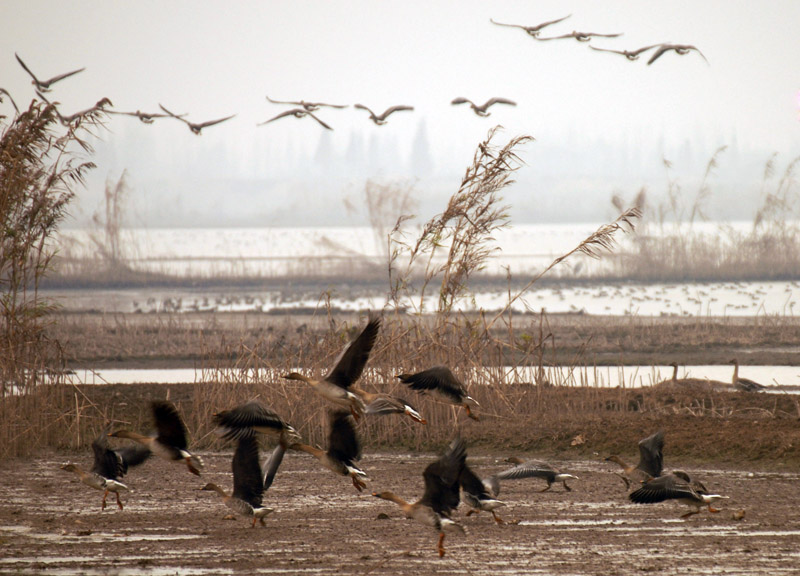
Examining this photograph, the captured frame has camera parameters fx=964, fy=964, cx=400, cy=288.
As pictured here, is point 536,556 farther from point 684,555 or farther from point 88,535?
point 88,535

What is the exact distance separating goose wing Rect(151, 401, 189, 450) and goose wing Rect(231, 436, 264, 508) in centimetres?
59

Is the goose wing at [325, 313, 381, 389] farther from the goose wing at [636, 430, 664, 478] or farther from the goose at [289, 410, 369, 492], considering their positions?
the goose wing at [636, 430, 664, 478]

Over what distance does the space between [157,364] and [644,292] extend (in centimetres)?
2084

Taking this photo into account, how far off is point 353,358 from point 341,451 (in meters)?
0.81

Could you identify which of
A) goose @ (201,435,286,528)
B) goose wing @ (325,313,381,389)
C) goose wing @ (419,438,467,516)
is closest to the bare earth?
goose @ (201,435,286,528)

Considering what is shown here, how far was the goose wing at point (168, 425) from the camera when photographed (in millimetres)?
8117

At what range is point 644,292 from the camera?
119ft

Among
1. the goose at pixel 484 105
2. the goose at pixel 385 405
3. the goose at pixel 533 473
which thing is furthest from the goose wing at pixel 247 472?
the goose at pixel 484 105

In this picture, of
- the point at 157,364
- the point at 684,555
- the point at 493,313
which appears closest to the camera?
the point at 684,555

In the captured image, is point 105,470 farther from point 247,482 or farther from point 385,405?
point 385,405

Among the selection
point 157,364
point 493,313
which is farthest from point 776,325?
point 157,364

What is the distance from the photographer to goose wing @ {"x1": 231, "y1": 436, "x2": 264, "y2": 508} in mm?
7977

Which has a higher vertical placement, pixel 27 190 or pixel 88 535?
pixel 27 190

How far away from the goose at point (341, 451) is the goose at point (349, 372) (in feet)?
0.59
